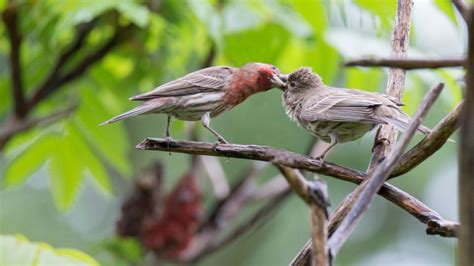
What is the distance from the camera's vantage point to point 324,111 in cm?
303

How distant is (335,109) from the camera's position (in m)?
3.02

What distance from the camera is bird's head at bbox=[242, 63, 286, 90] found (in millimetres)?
3217

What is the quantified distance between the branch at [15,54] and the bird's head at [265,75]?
5.46 feet

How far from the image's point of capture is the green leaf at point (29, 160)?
189 inches

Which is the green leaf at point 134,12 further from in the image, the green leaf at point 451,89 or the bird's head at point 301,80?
the green leaf at point 451,89

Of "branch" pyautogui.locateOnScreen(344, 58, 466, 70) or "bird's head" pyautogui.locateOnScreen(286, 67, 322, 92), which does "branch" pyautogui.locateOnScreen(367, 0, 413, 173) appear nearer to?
"bird's head" pyautogui.locateOnScreen(286, 67, 322, 92)

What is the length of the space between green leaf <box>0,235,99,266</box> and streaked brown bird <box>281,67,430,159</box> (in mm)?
898

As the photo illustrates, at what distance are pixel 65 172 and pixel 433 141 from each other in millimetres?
3677

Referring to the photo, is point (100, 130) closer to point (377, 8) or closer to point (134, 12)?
point (134, 12)

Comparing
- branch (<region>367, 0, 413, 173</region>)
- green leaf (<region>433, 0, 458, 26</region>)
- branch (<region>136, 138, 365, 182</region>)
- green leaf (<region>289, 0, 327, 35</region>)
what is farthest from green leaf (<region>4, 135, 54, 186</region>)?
branch (<region>367, 0, 413, 173</region>)

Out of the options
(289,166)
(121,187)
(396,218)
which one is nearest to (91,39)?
(289,166)

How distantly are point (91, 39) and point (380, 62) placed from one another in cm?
429

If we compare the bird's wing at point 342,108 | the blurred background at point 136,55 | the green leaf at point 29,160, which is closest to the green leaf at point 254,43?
the blurred background at point 136,55

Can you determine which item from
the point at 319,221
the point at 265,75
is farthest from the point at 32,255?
the point at 319,221
